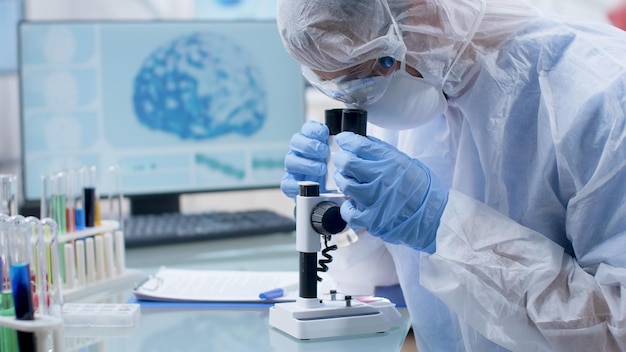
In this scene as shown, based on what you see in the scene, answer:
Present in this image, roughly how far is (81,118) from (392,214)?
105 cm

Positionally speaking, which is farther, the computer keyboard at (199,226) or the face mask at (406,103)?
the computer keyboard at (199,226)

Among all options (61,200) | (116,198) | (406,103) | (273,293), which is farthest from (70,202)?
(406,103)

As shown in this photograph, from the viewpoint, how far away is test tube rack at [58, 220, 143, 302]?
3.97ft

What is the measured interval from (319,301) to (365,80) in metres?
0.32

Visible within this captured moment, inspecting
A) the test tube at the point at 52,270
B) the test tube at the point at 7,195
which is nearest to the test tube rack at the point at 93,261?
the test tube at the point at 7,195

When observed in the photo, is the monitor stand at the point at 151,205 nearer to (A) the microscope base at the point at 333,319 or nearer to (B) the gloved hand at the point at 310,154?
(B) the gloved hand at the point at 310,154

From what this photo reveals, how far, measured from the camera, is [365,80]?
1020mm

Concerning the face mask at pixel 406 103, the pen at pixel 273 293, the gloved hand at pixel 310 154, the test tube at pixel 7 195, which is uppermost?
the face mask at pixel 406 103

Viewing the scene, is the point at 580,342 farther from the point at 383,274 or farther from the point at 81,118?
the point at 81,118

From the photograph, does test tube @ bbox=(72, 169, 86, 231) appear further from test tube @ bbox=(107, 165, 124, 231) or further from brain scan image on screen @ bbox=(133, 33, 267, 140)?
brain scan image on screen @ bbox=(133, 33, 267, 140)

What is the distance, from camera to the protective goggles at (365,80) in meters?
1.02

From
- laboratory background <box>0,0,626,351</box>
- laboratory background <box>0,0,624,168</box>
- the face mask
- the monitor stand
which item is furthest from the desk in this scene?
laboratory background <box>0,0,624,168</box>

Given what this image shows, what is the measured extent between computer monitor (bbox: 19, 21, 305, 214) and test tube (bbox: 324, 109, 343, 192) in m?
0.77

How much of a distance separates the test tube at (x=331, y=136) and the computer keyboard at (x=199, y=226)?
1.97 ft
